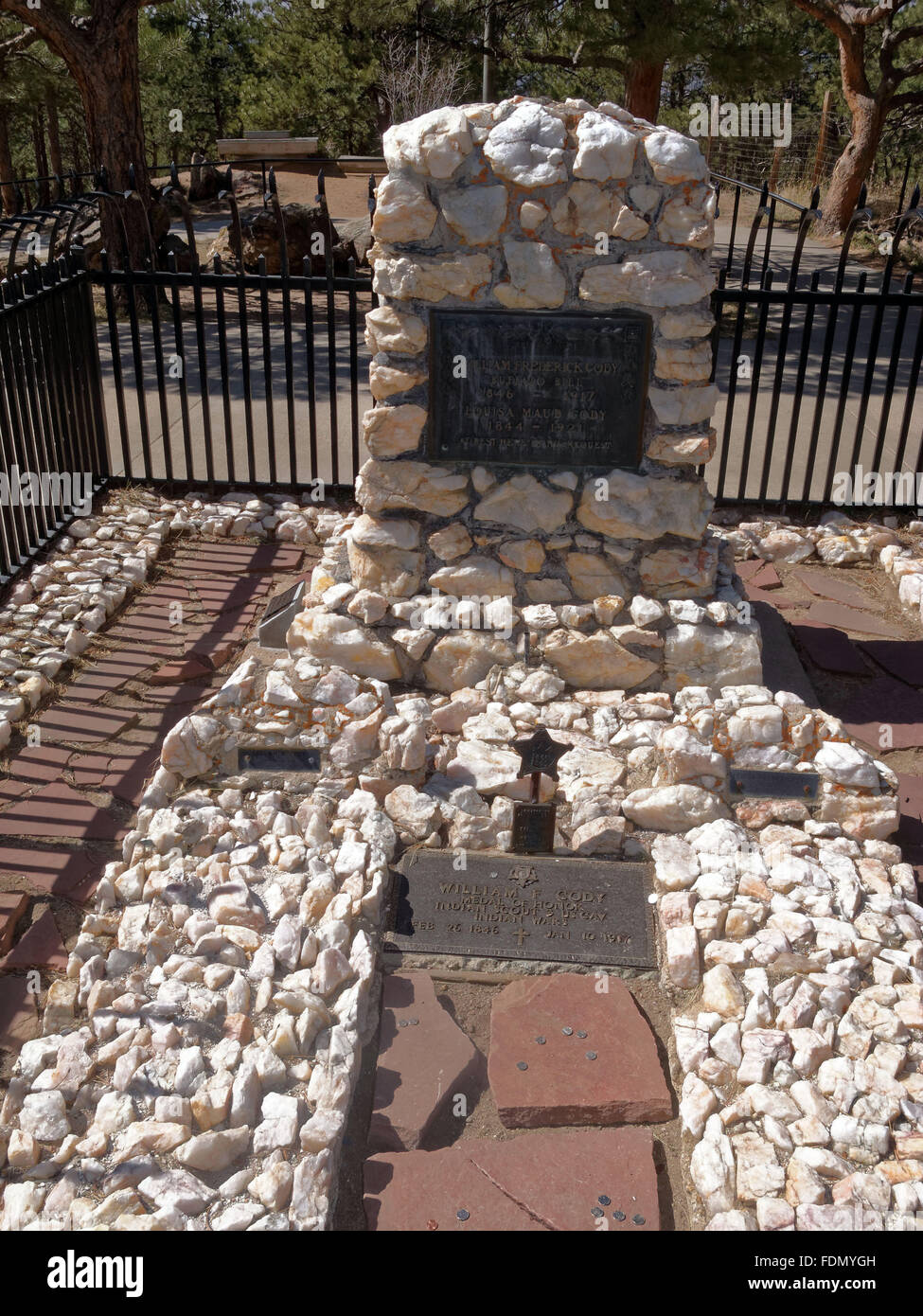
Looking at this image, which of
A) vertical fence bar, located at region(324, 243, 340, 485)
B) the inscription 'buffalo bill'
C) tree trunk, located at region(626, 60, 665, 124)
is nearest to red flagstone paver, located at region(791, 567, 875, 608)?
the inscription 'buffalo bill'

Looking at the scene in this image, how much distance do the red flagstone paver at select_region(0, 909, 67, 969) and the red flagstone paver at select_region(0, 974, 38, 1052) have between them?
0.05 meters

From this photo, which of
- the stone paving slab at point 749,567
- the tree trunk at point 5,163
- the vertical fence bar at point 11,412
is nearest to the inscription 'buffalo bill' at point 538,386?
the stone paving slab at point 749,567

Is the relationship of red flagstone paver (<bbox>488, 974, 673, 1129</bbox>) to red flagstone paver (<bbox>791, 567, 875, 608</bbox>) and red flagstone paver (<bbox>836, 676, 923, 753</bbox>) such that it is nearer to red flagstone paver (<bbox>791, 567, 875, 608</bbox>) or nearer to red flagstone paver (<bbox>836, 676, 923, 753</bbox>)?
red flagstone paver (<bbox>836, 676, 923, 753</bbox>)

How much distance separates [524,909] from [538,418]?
2.02 m

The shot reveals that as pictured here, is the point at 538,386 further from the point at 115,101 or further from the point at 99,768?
the point at 115,101

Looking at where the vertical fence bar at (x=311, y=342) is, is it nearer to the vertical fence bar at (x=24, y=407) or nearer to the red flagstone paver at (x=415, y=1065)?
the vertical fence bar at (x=24, y=407)

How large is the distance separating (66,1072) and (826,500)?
18.2 ft

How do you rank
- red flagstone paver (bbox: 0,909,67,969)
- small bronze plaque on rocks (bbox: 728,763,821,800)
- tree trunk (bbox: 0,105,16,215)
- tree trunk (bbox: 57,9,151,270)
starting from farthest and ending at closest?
tree trunk (bbox: 0,105,16,215)
tree trunk (bbox: 57,9,151,270)
small bronze plaque on rocks (bbox: 728,763,821,800)
red flagstone paver (bbox: 0,909,67,969)

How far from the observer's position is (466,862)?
3.91m

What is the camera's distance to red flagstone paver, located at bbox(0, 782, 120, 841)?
4129 mm

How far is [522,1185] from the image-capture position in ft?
9.18

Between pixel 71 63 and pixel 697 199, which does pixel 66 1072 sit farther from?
pixel 71 63

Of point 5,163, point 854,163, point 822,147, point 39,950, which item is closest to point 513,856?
point 39,950

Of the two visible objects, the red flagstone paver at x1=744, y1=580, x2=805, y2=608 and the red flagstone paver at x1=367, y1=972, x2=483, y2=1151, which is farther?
the red flagstone paver at x1=744, y1=580, x2=805, y2=608
